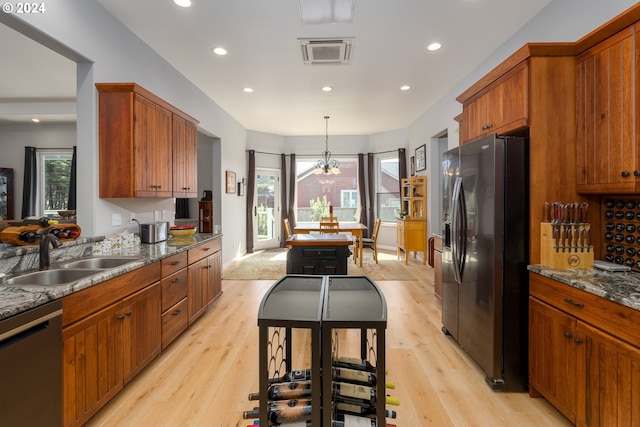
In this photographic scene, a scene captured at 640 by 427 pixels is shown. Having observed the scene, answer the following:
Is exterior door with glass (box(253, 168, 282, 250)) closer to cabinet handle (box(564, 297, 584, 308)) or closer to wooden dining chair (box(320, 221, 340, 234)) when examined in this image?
wooden dining chair (box(320, 221, 340, 234))

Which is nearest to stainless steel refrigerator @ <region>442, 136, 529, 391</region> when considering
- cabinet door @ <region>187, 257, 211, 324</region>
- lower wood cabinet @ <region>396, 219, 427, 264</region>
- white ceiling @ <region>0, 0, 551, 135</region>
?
white ceiling @ <region>0, 0, 551, 135</region>

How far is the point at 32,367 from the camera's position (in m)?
1.38

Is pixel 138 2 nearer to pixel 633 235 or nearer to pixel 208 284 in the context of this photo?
pixel 208 284

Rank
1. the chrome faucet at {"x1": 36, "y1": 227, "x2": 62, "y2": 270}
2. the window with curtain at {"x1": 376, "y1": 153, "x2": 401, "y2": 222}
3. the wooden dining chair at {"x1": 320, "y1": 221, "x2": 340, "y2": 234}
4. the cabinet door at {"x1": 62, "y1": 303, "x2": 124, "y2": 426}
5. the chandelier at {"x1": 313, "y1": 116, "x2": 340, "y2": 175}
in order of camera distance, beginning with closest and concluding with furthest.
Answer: the cabinet door at {"x1": 62, "y1": 303, "x2": 124, "y2": 426} < the chrome faucet at {"x1": 36, "y1": 227, "x2": 62, "y2": 270} < the wooden dining chair at {"x1": 320, "y1": 221, "x2": 340, "y2": 234} < the chandelier at {"x1": 313, "y1": 116, "x2": 340, "y2": 175} < the window with curtain at {"x1": 376, "y1": 153, "x2": 401, "y2": 222}

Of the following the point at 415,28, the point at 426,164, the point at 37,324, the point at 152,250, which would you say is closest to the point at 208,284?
the point at 152,250

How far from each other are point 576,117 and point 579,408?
1.79m

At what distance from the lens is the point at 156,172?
3.09 meters

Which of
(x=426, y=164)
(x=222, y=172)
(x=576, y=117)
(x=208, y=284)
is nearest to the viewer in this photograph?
(x=576, y=117)

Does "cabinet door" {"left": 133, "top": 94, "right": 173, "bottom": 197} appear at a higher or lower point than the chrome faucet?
higher

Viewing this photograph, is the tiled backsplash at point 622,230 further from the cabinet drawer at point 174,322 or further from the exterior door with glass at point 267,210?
the exterior door with glass at point 267,210

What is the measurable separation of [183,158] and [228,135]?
9.15 feet

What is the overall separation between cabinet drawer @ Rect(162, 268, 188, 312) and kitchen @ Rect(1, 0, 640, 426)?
2.48ft

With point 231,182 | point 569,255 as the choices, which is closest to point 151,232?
point 231,182

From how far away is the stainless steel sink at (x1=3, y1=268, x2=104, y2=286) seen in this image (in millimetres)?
1909
